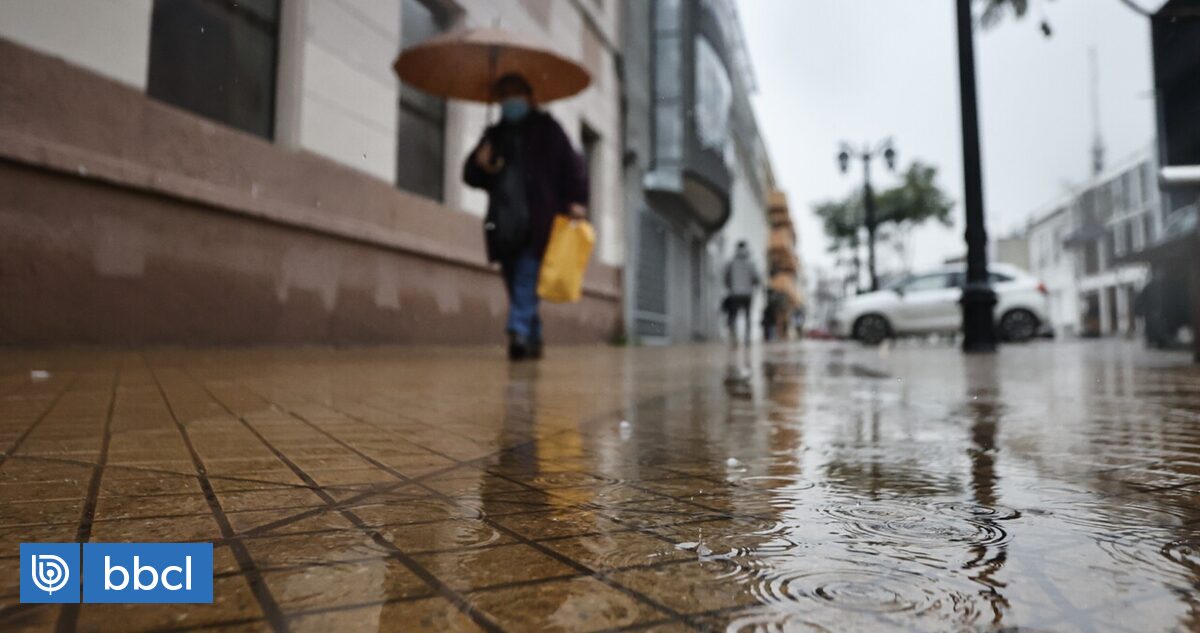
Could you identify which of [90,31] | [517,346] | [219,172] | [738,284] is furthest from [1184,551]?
[738,284]

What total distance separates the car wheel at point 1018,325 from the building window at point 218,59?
1303cm

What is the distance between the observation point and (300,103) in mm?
5129

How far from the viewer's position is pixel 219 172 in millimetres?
4953

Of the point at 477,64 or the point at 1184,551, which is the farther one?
the point at 477,64

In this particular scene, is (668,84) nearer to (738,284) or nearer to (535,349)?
(738,284)

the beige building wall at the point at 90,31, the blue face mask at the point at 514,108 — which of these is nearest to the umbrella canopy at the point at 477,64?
the blue face mask at the point at 514,108

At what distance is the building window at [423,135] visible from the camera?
19.0 feet

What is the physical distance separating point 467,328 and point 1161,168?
6.11 meters

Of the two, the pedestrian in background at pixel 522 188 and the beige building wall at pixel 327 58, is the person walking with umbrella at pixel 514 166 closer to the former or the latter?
the pedestrian in background at pixel 522 188

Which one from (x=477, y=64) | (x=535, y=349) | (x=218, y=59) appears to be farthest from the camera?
(x=477, y=64)

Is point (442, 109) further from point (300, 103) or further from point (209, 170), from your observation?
point (209, 170)

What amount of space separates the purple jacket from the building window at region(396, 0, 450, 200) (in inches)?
39.3

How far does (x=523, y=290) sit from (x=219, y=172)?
6.95 feet

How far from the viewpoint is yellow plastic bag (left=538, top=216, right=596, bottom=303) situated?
5020mm
